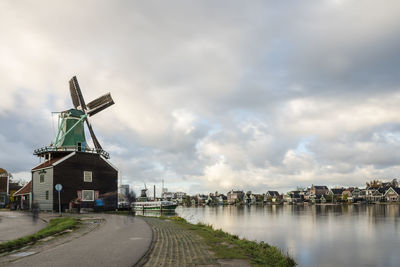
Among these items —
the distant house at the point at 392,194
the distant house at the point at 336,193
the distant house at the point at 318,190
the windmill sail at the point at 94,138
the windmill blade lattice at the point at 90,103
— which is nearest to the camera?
the windmill sail at the point at 94,138

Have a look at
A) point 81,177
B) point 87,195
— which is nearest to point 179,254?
point 81,177

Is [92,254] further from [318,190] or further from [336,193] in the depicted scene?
[318,190]

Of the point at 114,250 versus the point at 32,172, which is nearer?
the point at 114,250

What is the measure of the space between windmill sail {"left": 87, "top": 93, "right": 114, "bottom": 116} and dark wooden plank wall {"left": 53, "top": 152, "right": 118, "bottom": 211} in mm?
11002

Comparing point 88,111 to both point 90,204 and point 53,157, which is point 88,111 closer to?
point 53,157

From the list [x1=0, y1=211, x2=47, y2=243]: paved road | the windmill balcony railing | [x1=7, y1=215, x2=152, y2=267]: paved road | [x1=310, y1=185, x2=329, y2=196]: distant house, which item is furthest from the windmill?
[x1=310, y1=185, x2=329, y2=196]: distant house

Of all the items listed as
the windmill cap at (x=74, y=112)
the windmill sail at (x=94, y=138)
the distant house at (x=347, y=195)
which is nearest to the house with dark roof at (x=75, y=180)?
the windmill sail at (x=94, y=138)

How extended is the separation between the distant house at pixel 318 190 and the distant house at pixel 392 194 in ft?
119

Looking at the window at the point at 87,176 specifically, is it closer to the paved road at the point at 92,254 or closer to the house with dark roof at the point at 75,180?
the house with dark roof at the point at 75,180

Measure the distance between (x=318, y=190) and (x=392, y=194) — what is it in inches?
1641

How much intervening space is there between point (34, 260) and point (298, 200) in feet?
656

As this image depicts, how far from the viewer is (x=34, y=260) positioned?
1123 cm

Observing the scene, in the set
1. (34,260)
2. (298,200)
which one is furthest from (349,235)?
(298,200)

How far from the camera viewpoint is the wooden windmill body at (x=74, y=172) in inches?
2002
